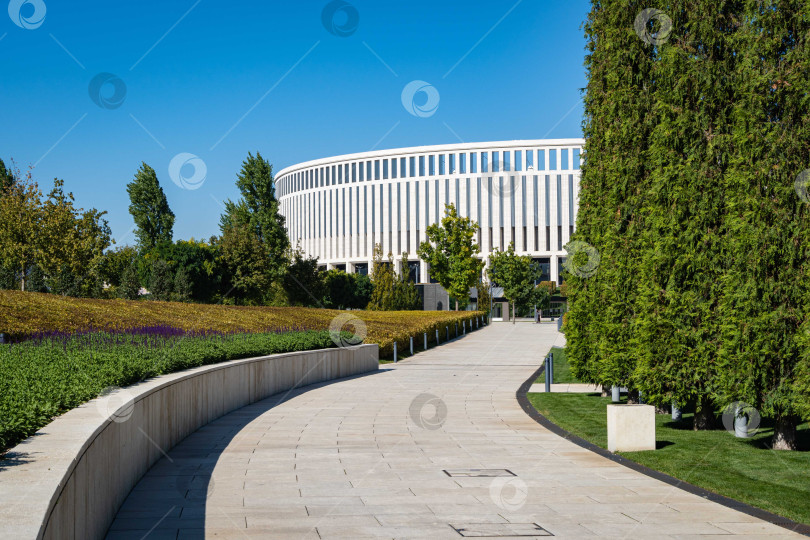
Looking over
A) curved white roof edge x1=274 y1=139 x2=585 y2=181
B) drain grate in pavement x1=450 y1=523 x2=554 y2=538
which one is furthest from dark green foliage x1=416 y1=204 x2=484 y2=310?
drain grate in pavement x1=450 y1=523 x2=554 y2=538

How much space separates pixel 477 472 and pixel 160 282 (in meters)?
45.8

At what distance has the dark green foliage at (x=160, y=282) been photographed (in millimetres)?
50594

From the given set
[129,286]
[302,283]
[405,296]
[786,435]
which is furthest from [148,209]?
[786,435]

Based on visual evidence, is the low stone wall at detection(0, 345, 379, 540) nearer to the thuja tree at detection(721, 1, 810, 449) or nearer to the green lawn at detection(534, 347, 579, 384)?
the thuja tree at detection(721, 1, 810, 449)

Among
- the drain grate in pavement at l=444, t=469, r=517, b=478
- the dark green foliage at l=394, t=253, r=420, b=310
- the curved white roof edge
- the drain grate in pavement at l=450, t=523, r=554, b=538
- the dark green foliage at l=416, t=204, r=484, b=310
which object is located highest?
the curved white roof edge

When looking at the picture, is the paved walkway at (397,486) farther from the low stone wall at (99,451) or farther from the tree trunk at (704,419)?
the tree trunk at (704,419)

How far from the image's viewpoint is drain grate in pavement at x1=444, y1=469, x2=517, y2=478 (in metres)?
8.43

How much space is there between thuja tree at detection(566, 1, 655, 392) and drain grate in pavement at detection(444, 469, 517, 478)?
439cm

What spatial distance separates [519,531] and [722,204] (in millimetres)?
6491

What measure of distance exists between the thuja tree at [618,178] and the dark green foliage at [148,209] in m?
50.5

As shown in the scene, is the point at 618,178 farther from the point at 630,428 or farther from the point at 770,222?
the point at 630,428

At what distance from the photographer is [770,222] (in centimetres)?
921

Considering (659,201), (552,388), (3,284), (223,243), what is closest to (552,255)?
(223,243)

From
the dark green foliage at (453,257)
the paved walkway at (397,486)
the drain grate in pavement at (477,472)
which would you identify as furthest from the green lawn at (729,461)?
the dark green foliage at (453,257)
